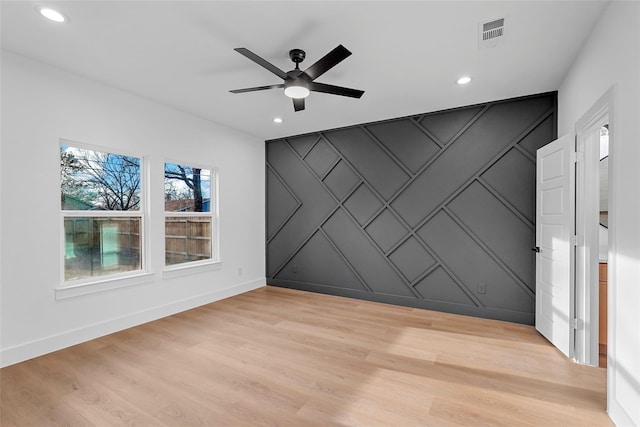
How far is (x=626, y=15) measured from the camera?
5.72 feet

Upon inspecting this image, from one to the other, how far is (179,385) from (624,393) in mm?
2950

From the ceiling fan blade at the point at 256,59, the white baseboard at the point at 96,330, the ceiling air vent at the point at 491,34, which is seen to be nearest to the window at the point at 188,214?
the white baseboard at the point at 96,330

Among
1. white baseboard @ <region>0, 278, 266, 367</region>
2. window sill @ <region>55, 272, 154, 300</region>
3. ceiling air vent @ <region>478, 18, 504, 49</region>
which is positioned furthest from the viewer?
window sill @ <region>55, 272, 154, 300</region>

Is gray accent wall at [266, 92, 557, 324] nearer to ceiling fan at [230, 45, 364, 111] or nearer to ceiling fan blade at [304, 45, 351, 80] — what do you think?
ceiling fan at [230, 45, 364, 111]

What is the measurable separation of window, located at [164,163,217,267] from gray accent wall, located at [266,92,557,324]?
4.30 ft

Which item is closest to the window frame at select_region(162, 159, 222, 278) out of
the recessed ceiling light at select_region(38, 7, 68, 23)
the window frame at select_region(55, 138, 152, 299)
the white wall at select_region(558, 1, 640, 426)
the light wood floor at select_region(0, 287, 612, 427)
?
the window frame at select_region(55, 138, 152, 299)

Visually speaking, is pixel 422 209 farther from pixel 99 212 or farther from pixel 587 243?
pixel 99 212

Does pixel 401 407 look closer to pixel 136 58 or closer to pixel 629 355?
pixel 629 355

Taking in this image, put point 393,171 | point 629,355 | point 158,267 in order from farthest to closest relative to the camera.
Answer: point 393,171, point 158,267, point 629,355

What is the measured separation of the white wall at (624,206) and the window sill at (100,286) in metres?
4.42

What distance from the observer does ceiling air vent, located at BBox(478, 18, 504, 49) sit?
222 cm

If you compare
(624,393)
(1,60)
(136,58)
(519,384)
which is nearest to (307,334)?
(519,384)

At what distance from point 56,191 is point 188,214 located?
1566 mm

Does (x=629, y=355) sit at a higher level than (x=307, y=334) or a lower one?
higher
